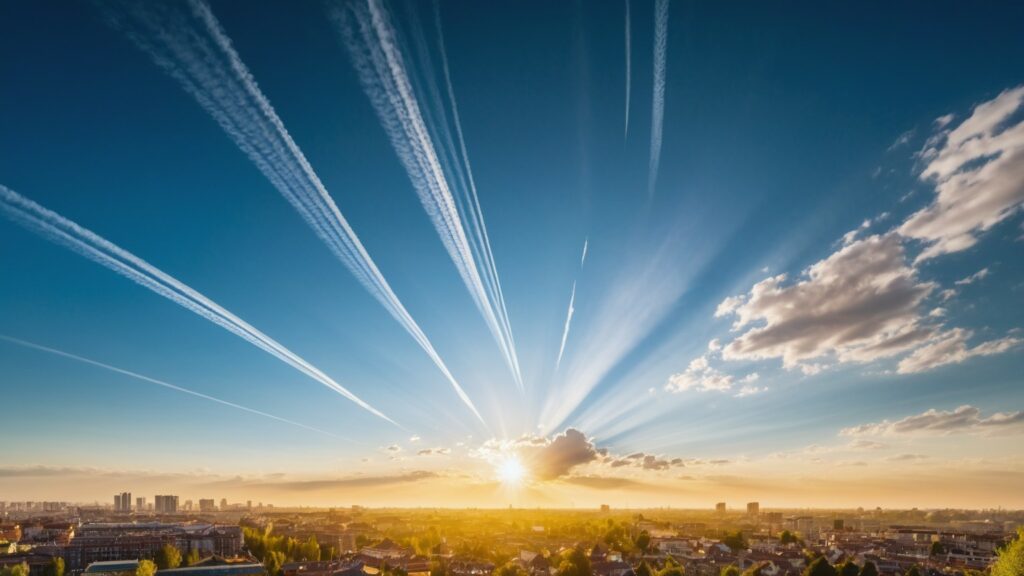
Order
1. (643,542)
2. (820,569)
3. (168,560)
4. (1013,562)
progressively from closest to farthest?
(1013,562), (820,569), (168,560), (643,542)

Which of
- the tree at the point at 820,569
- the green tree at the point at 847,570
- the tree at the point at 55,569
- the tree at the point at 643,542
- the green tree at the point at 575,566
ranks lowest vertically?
the tree at the point at 643,542

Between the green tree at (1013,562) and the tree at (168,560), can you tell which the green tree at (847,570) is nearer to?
the green tree at (1013,562)

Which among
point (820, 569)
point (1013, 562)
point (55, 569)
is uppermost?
point (1013, 562)

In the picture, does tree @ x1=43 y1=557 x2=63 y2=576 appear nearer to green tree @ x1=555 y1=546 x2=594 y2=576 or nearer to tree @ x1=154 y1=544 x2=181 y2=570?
tree @ x1=154 y1=544 x2=181 y2=570

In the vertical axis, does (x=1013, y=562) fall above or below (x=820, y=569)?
above

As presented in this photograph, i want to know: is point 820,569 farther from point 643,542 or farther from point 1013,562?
point 643,542

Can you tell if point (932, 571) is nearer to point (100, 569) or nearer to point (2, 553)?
point (100, 569)

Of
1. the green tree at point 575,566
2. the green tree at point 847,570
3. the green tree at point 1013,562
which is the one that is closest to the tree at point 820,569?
the green tree at point 847,570

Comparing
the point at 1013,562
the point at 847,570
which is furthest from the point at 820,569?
the point at 1013,562
